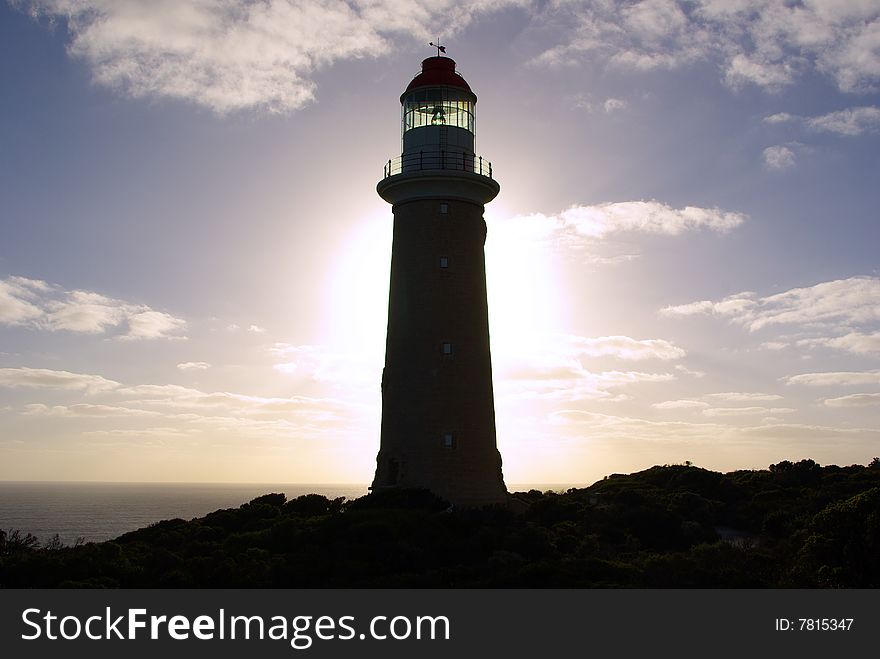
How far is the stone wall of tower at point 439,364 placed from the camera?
2670cm

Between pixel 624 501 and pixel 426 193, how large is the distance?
12882 millimetres

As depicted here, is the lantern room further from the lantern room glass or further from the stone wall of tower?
the stone wall of tower

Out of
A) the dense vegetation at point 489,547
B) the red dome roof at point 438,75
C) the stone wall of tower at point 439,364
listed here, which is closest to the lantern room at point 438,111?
the red dome roof at point 438,75

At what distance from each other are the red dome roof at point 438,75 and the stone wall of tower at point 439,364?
4.35 meters

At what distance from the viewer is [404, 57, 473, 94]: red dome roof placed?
29344mm

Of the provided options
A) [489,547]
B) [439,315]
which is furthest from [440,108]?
[489,547]

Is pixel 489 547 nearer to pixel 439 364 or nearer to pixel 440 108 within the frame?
pixel 439 364

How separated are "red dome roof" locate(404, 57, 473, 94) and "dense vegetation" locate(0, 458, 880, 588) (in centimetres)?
1408

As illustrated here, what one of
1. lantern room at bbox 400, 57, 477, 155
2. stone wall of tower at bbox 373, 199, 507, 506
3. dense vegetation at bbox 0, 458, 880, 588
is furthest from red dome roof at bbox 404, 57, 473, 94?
dense vegetation at bbox 0, 458, 880, 588

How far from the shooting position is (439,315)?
2752 centimetres

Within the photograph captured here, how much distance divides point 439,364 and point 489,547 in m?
7.23

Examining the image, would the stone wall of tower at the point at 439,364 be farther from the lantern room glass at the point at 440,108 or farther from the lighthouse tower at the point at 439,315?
the lantern room glass at the point at 440,108
